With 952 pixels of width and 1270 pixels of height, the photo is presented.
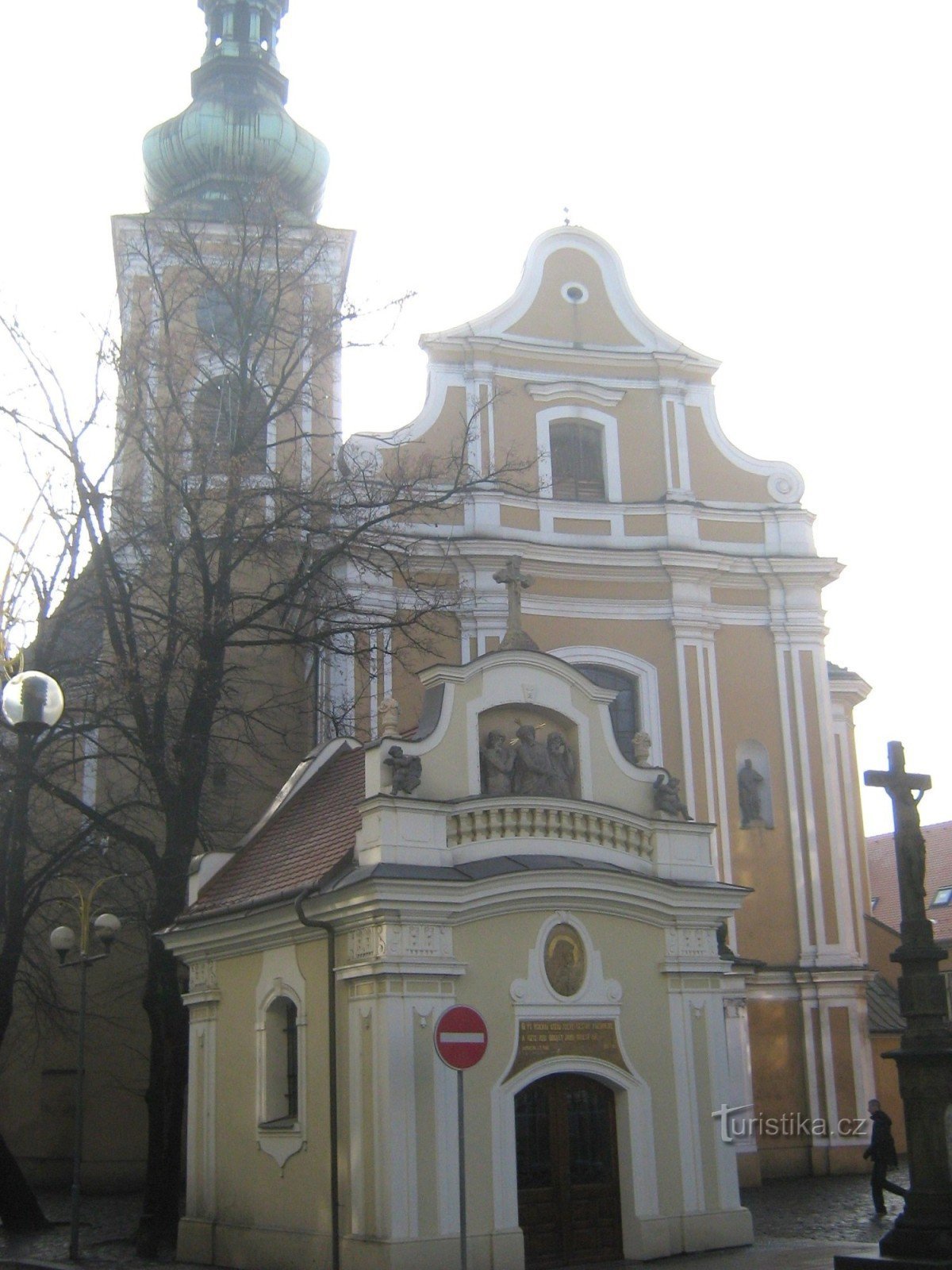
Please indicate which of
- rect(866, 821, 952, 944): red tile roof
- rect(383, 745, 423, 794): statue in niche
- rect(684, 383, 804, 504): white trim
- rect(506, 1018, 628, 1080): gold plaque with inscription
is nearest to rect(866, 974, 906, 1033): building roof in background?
rect(684, 383, 804, 504): white trim

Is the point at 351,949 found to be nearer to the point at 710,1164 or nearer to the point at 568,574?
the point at 710,1164

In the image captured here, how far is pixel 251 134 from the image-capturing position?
25719 millimetres

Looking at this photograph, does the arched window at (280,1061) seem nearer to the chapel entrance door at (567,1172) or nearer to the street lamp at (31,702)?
the chapel entrance door at (567,1172)

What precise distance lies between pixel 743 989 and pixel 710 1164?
7.49 metres

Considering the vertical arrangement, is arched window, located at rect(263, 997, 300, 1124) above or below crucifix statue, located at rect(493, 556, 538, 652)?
below

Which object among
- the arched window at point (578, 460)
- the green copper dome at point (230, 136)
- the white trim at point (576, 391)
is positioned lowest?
the arched window at point (578, 460)

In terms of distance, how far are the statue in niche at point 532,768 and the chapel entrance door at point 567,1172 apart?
2503mm

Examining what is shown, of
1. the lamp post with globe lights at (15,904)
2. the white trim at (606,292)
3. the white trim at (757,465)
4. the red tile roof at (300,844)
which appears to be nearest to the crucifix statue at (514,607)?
the red tile roof at (300,844)

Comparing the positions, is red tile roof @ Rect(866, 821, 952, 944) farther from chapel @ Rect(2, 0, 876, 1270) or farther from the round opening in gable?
the round opening in gable

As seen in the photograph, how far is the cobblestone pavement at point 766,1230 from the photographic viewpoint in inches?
506

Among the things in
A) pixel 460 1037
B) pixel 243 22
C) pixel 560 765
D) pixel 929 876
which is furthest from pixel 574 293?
pixel 929 876

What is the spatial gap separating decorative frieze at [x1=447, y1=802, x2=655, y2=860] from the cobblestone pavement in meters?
3.55

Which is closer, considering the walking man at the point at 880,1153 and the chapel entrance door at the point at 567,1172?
the chapel entrance door at the point at 567,1172

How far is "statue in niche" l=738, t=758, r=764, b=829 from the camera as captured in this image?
22.7 meters
